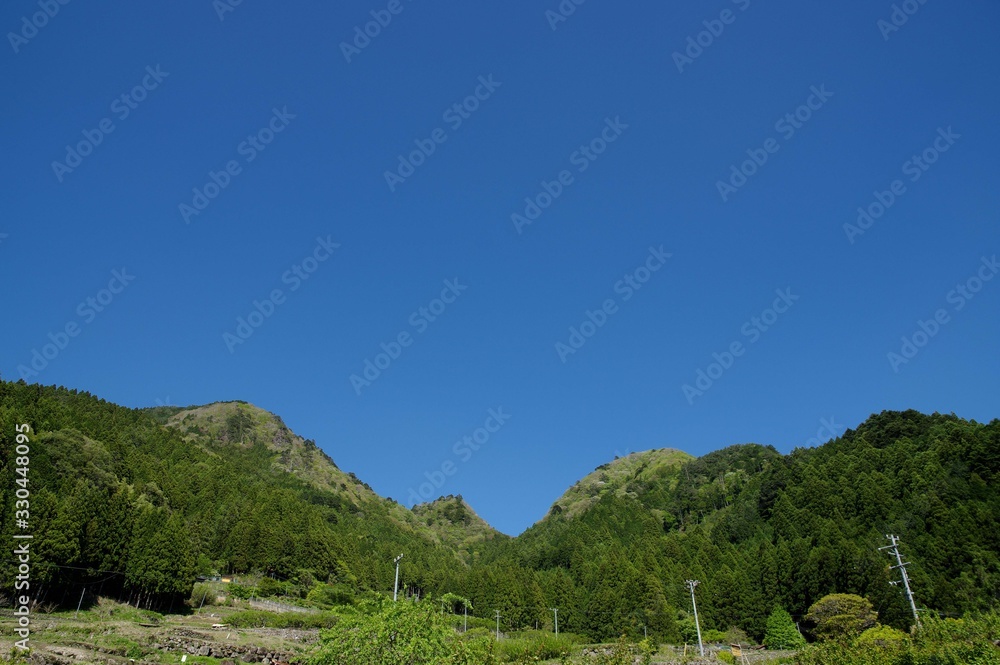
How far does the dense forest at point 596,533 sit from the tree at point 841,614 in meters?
3.46

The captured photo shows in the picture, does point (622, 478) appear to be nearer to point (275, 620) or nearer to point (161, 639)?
point (275, 620)

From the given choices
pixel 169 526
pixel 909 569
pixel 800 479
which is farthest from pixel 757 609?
pixel 169 526

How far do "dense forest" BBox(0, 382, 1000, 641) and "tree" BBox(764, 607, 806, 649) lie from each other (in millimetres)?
3754

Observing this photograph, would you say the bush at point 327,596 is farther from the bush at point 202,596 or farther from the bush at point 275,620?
the bush at point 275,620

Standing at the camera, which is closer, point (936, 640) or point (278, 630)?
point (936, 640)

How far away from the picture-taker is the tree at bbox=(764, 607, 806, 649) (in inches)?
2080

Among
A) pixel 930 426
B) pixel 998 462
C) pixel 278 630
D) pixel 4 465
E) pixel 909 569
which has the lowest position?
pixel 278 630

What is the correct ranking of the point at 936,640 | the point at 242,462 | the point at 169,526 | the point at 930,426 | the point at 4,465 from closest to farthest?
the point at 936,640
the point at 4,465
the point at 169,526
the point at 930,426
the point at 242,462

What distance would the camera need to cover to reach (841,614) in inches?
1881

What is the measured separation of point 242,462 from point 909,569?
385 ft

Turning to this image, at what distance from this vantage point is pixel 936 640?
16.4 meters

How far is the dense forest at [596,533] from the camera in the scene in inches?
1839

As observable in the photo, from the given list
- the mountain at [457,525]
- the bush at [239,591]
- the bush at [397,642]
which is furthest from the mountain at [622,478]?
the bush at [397,642]

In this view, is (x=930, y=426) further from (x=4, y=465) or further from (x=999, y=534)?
(x=4, y=465)
